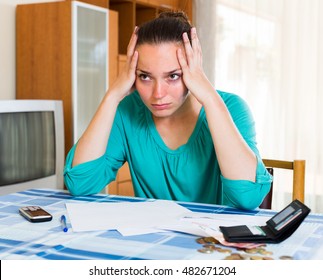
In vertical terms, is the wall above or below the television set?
above

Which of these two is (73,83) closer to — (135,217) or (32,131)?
(32,131)

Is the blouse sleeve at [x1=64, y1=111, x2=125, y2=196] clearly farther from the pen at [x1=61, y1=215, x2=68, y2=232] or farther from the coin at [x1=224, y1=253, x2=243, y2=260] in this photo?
the coin at [x1=224, y1=253, x2=243, y2=260]

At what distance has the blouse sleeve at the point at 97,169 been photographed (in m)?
1.59

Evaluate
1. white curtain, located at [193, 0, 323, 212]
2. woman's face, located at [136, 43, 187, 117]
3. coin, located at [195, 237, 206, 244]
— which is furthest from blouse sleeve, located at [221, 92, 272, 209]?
white curtain, located at [193, 0, 323, 212]

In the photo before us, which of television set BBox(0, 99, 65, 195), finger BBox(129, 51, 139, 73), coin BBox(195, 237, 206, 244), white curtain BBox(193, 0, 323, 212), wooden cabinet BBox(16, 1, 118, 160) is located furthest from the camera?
white curtain BBox(193, 0, 323, 212)

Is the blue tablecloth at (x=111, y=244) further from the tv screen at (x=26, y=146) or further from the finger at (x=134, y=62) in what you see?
the tv screen at (x=26, y=146)

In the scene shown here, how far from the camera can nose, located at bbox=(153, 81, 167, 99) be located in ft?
4.92

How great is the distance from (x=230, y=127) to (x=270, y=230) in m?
0.48

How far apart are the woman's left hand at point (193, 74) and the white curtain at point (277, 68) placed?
101 inches

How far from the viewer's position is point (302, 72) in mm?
3969

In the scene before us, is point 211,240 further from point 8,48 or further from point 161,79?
point 8,48

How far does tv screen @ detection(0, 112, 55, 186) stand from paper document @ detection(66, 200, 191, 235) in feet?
4.45
